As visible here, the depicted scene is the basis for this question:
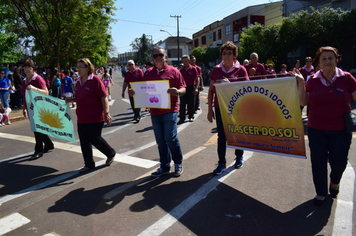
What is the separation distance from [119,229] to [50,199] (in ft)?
4.69

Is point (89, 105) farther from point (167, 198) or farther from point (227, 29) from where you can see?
point (227, 29)

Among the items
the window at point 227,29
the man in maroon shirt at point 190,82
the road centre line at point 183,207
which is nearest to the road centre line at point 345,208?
the road centre line at point 183,207

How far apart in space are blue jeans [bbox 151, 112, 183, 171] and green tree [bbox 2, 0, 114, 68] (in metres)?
13.3

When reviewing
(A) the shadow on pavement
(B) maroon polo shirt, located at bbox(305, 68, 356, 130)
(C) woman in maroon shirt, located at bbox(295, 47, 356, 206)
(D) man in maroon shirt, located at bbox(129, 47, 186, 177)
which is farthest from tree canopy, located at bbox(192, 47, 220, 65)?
(B) maroon polo shirt, located at bbox(305, 68, 356, 130)

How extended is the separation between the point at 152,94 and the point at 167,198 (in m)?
1.63

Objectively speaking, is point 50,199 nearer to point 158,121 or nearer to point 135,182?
point 135,182

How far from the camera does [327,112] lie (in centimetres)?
339

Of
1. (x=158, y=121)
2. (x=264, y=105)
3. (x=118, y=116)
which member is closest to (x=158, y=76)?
(x=158, y=121)

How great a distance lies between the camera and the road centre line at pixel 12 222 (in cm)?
333

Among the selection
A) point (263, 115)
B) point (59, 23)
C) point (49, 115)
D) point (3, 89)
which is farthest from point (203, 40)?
point (263, 115)

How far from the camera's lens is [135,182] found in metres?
4.52

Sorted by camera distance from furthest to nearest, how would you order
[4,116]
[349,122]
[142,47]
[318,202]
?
[142,47], [4,116], [318,202], [349,122]

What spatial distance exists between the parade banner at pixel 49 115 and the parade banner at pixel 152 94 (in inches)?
64.4

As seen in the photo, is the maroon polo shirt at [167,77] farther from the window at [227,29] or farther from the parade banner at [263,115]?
the window at [227,29]
